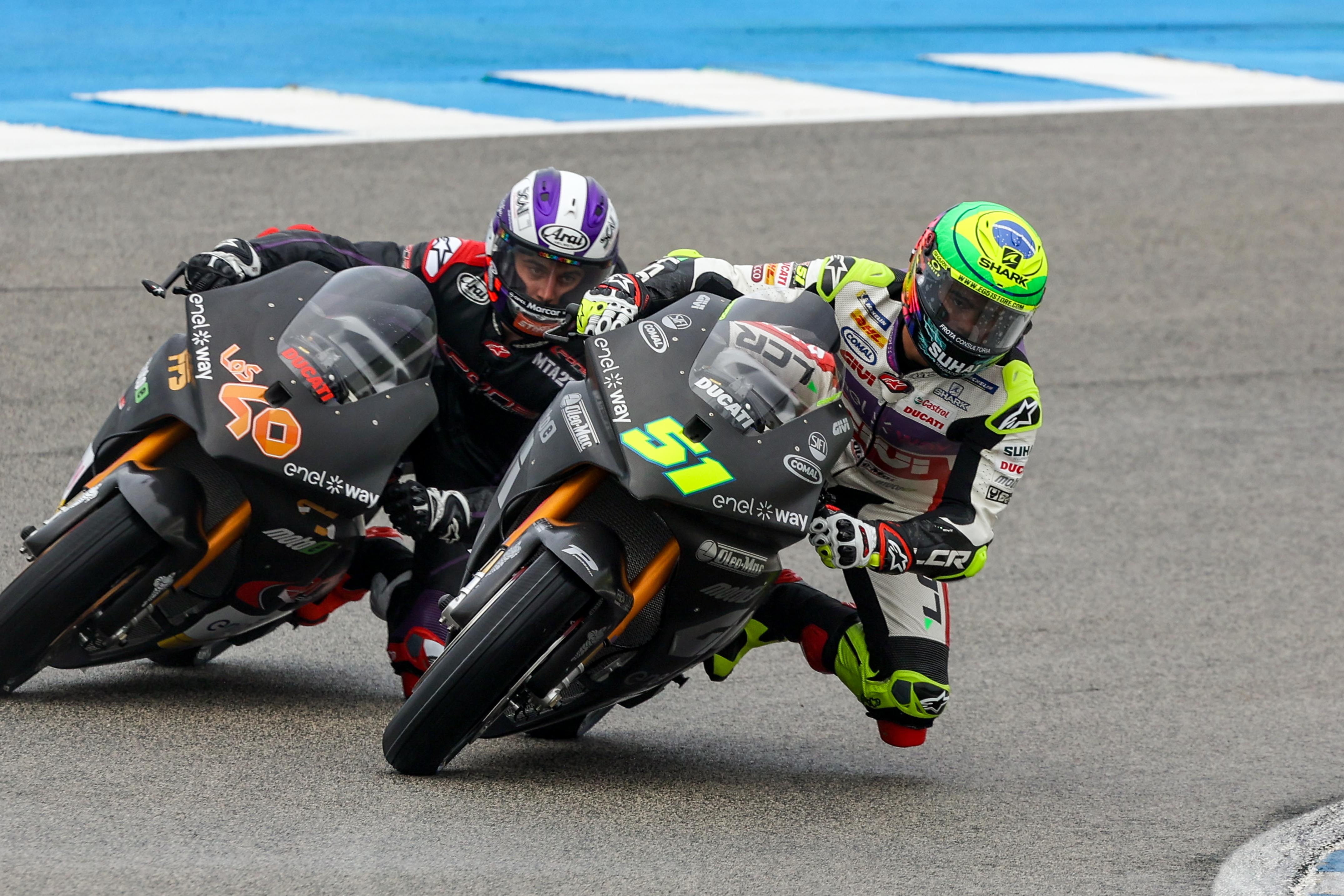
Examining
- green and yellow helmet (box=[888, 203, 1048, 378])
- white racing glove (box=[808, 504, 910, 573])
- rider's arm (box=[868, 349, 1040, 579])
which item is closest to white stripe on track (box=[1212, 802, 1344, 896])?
rider's arm (box=[868, 349, 1040, 579])

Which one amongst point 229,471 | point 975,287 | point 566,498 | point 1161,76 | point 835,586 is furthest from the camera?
point 1161,76

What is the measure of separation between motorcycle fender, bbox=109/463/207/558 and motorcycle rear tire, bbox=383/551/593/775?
0.78 meters

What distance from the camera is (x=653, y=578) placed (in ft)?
14.0

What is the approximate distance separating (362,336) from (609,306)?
689 millimetres

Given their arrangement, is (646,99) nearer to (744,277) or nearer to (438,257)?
(438,257)

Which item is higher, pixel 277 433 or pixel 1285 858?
pixel 277 433

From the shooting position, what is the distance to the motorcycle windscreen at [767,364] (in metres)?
4.23

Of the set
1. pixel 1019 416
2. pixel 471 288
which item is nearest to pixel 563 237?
pixel 471 288

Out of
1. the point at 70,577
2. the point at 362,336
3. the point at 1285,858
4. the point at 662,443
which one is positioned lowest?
the point at 1285,858

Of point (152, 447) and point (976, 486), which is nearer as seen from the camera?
point (152, 447)

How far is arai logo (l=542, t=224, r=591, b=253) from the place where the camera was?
5.24 metres

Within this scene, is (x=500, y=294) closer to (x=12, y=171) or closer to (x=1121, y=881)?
(x=1121, y=881)

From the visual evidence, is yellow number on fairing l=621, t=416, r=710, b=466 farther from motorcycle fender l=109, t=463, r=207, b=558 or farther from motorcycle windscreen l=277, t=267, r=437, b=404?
motorcycle fender l=109, t=463, r=207, b=558

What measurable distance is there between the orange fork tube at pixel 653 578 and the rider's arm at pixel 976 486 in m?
0.68
